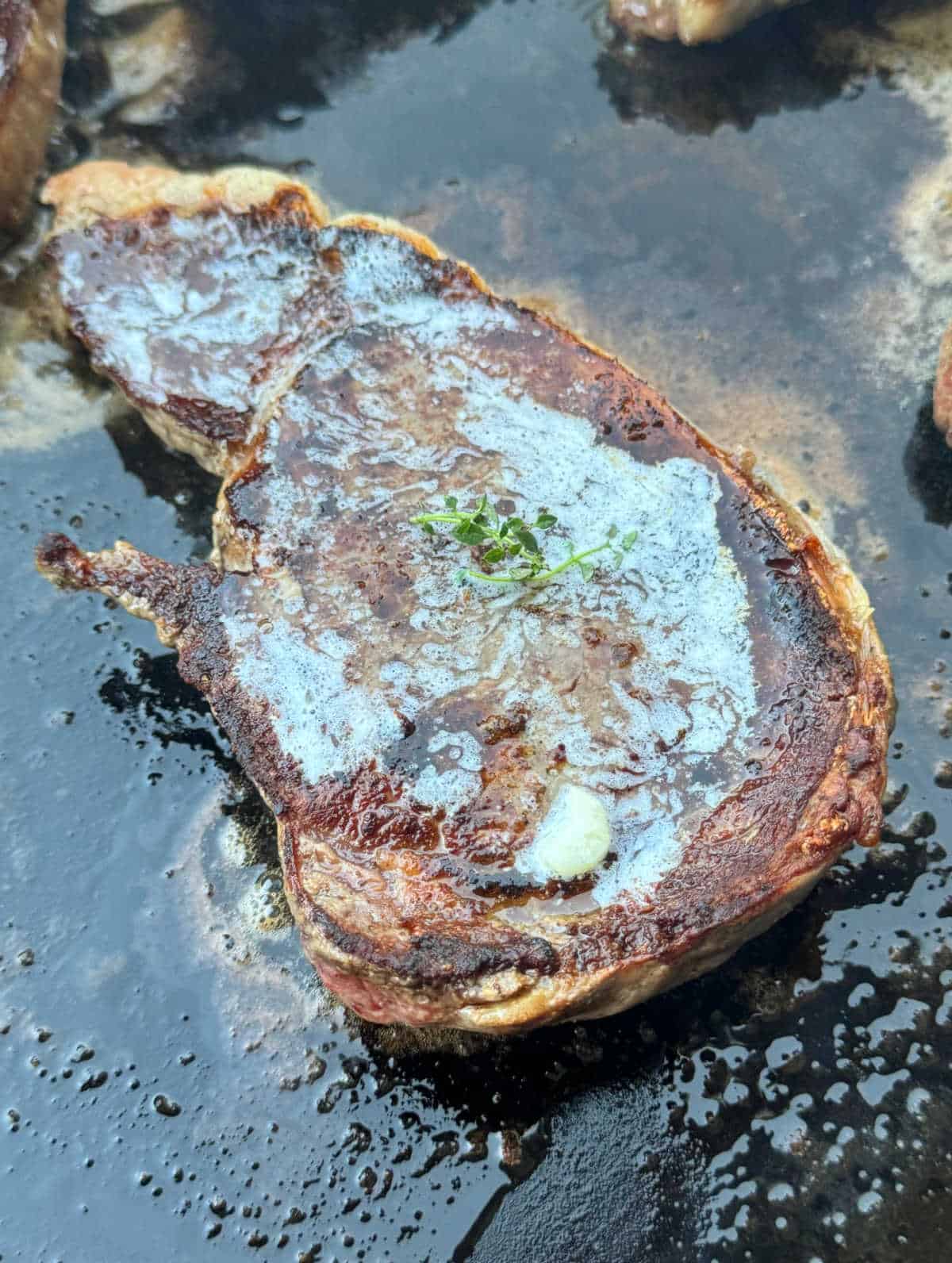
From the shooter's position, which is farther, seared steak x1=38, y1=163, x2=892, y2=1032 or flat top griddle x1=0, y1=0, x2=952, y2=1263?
flat top griddle x1=0, y1=0, x2=952, y2=1263

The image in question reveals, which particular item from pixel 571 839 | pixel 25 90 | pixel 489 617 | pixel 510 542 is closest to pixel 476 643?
pixel 489 617

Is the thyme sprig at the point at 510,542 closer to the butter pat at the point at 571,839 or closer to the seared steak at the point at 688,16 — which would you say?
the butter pat at the point at 571,839

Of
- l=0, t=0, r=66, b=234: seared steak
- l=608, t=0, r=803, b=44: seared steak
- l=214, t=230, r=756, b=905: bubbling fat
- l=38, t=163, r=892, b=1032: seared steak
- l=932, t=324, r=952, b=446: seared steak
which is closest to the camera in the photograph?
l=38, t=163, r=892, b=1032: seared steak

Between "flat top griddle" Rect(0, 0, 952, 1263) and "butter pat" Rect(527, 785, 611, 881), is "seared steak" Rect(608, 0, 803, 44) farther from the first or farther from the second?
"butter pat" Rect(527, 785, 611, 881)

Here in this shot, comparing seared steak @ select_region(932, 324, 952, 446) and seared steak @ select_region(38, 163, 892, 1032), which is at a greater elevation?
seared steak @ select_region(932, 324, 952, 446)

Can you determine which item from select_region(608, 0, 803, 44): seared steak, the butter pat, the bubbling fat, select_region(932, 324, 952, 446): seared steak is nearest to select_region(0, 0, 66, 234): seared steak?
the bubbling fat

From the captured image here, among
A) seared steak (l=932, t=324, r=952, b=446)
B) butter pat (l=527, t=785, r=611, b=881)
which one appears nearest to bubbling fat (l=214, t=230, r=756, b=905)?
butter pat (l=527, t=785, r=611, b=881)

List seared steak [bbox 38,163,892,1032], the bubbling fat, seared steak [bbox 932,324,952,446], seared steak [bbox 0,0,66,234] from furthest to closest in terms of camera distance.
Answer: seared steak [bbox 0,0,66,234] → seared steak [bbox 932,324,952,446] → the bubbling fat → seared steak [bbox 38,163,892,1032]

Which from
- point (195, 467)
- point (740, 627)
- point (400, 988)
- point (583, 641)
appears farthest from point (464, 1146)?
point (195, 467)
